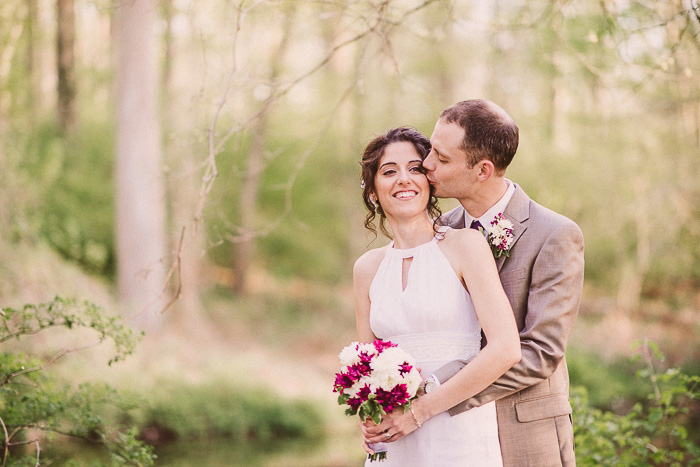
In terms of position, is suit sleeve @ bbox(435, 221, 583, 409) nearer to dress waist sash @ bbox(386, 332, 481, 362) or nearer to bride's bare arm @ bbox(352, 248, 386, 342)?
dress waist sash @ bbox(386, 332, 481, 362)

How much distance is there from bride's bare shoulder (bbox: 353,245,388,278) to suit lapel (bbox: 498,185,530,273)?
494mm

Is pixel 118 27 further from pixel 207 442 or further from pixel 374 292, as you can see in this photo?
pixel 374 292

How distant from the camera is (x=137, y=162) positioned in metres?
11.5

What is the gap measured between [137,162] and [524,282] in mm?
9586

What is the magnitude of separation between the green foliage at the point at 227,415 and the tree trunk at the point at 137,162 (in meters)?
1.60

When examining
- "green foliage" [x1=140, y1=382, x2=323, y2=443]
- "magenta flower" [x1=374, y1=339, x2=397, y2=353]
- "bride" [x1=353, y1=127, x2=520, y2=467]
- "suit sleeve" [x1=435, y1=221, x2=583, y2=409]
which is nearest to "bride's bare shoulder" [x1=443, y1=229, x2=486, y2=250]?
"bride" [x1=353, y1=127, x2=520, y2=467]

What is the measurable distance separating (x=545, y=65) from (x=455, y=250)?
12.5 meters

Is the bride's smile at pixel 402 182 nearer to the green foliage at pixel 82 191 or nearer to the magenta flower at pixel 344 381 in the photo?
the magenta flower at pixel 344 381

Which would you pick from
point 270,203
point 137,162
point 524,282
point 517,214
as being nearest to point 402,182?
point 517,214

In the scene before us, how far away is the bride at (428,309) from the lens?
2670 millimetres

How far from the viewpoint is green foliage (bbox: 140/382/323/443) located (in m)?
9.83

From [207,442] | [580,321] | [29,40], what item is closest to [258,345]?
[207,442]

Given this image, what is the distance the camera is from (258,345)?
48.1 feet

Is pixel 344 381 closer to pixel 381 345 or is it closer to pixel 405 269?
pixel 381 345
